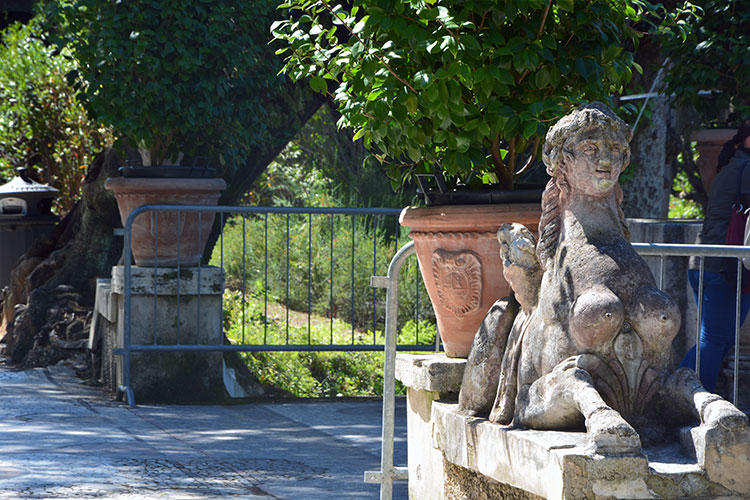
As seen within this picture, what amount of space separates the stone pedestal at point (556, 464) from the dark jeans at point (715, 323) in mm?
2336

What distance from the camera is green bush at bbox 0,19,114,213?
52.2 feet

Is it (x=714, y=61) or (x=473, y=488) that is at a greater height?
(x=714, y=61)

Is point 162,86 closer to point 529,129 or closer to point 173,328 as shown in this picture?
point 173,328

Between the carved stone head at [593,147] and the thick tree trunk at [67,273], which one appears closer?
the carved stone head at [593,147]

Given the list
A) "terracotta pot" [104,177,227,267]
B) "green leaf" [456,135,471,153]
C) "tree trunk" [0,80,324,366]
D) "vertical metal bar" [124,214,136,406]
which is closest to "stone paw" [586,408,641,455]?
"green leaf" [456,135,471,153]

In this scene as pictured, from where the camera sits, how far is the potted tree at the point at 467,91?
4.10 meters

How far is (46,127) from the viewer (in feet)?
52.5

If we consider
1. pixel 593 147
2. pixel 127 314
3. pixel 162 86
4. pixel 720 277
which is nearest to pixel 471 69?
pixel 593 147

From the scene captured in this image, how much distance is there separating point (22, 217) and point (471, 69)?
365 inches

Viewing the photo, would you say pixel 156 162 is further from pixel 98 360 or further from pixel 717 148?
pixel 717 148

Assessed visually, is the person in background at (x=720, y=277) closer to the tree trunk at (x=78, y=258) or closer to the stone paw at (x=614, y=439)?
the stone paw at (x=614, y=439)

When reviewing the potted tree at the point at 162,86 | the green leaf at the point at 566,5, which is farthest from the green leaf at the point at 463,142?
the potted tree at the point at 162,86

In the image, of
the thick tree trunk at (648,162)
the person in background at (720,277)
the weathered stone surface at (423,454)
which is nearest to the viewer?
the weathered stone surface at (423,454)

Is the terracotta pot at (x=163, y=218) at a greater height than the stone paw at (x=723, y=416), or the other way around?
the terracotta pot at (x=163, y=218)
